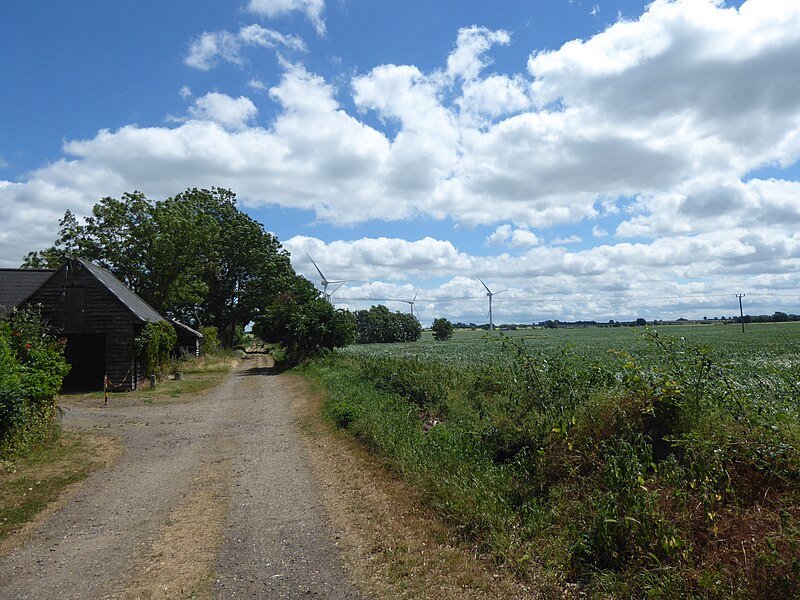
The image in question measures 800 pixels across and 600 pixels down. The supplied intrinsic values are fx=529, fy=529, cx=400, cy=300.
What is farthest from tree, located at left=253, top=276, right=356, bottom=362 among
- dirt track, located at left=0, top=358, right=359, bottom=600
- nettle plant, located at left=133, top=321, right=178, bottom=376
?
dirt track, located at left=0, top=358, right=359, bottom=600

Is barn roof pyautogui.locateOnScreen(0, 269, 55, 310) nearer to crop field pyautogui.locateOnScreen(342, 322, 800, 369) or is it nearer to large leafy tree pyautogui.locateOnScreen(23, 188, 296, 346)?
large leafy tree pyautogui.locateOnScreen(23, 188, 296, 346)

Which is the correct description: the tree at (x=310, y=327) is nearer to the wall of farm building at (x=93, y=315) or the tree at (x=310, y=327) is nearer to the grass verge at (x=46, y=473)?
the wall of farm building at (x=93, y=315)

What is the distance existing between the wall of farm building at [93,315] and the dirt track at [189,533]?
1168 centimetres

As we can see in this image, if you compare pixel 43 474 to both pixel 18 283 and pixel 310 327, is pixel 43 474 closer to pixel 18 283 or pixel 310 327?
pixel 18 283

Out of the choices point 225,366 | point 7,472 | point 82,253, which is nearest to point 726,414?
point 7,472

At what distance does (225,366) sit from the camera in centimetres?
3688

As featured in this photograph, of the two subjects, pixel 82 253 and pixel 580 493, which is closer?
pixel 580 493

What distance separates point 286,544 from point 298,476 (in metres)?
3.05

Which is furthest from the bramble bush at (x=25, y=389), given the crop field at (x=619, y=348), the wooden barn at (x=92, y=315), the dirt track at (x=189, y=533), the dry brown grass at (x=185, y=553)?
the wooden barn at (x=92, y=315)

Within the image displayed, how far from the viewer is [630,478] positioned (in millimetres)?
5453

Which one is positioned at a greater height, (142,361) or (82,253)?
(82,253)

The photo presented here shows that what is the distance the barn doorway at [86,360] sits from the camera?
23.4 meters

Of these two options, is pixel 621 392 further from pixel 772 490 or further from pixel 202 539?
pixel 202 539

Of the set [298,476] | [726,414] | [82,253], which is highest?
[82,253]
